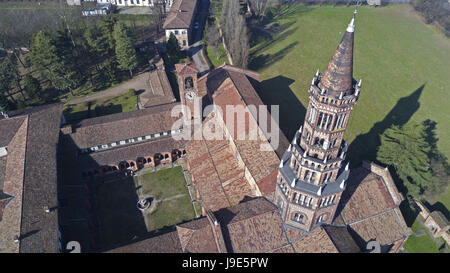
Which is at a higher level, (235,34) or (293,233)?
(235,34)

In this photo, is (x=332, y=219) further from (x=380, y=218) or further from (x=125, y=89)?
(x=125, y=89)

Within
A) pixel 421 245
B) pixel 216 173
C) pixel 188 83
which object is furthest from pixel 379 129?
pixel 188 83

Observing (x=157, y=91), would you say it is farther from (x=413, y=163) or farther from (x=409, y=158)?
(x=413, y=163)

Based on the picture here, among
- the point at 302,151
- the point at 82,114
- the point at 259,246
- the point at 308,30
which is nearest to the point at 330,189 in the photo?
the point at 302,151

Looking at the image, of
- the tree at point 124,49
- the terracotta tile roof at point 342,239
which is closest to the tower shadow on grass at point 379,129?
the terracotta tile roof at point 342,239

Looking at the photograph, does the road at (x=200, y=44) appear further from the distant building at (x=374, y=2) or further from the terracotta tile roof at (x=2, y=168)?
the distant building at (x=374, y=2)

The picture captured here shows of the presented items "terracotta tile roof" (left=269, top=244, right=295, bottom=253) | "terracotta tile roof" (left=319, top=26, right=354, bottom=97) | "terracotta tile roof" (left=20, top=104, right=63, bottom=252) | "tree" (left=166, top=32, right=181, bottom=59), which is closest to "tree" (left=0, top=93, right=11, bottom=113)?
"terracotta tile roof" (left=20, top=104, right=63, bottom=252)

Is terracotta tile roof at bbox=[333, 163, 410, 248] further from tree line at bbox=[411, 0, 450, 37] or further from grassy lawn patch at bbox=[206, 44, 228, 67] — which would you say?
tree line at bbox=[411, 0, 450, 37]
